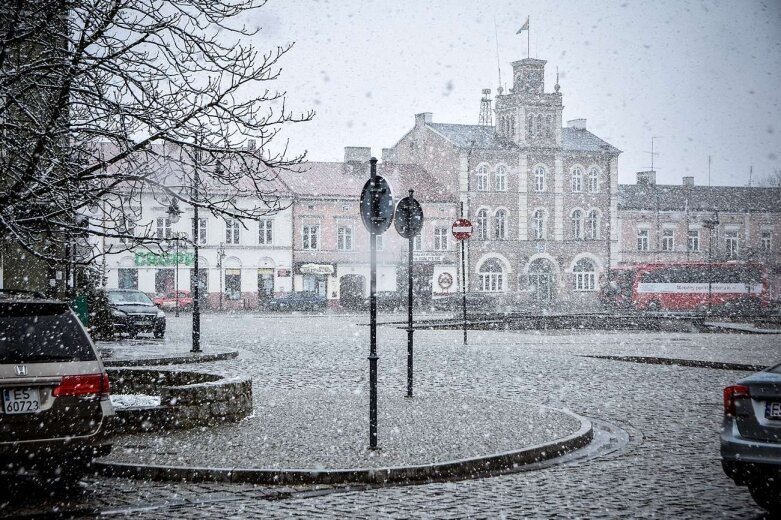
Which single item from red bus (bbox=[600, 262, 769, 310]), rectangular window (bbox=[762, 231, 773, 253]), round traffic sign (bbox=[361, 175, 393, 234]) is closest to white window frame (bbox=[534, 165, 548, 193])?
red bus (bbox=[600, 262, 769, 310])

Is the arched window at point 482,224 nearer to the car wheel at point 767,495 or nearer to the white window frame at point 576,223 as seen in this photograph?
the white window frame at point 576,223

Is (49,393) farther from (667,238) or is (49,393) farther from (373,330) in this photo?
(667,238)

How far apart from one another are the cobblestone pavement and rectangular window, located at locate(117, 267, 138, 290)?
34029 mm

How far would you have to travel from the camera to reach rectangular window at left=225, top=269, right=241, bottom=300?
61.0 m

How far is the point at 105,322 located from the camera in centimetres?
2784

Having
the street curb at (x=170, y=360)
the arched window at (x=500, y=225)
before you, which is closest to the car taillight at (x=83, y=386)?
the street curb at (x=170, y=360)

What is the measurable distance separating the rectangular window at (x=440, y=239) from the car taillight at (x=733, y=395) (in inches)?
2311

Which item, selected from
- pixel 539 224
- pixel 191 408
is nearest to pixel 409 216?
pixel 191 408

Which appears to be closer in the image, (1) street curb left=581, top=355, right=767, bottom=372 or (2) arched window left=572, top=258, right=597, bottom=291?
(1) street curb left=581, top=355, right=767, bottom=372

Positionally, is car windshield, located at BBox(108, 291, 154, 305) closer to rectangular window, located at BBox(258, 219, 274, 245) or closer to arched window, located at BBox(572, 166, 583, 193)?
rectangular window, located at BBox(258, 219, 274, 245)

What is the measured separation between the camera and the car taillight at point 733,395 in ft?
22.5

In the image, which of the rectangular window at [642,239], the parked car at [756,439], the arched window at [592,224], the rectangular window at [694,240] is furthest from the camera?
the rectangular window at [694,240]

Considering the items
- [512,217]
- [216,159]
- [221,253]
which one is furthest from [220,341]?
[512,217]

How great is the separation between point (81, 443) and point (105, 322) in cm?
2159
